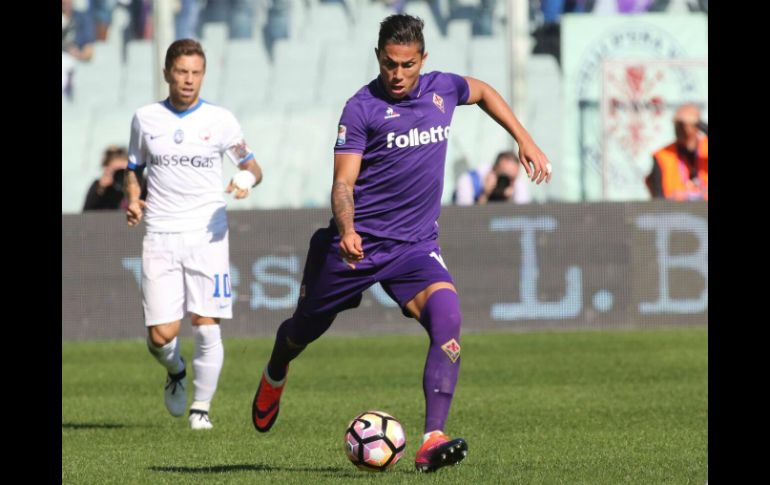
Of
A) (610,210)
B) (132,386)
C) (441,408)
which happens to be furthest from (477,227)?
(441,408)

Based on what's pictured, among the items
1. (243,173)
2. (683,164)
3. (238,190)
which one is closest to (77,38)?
(683,164)

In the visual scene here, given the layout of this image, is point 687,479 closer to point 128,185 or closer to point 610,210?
point 128,185

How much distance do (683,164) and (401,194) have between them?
981 cm

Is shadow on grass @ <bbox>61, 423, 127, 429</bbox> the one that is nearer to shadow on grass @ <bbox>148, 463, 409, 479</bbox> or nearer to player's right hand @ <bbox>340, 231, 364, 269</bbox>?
shadow on grass @ <bbox>148, 463, 409, 479</bbox>

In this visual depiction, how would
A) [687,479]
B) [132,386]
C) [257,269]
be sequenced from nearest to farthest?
1. [687,479]
2. [132,386]
3. [257,269]

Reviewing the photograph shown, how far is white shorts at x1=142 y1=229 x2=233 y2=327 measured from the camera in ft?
34.7

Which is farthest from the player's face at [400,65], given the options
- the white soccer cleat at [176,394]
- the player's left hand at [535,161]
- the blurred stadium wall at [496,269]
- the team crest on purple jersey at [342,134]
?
the blurred stadium wall at [496,269]

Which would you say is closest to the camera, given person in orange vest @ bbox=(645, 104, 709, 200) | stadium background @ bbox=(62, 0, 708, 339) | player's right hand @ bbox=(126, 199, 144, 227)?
player's right hand @ bbox=(126, 199, 144, 227)

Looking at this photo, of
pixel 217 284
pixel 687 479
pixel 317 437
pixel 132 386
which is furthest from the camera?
pixel 132 386

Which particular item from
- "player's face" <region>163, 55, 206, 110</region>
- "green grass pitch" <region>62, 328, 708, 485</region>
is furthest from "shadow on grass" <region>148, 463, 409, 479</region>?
"player's face" <region>163, 55, 206, 110</region>

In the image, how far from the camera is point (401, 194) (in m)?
8.32

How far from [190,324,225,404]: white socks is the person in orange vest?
7970 millimetres

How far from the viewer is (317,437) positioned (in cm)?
991
